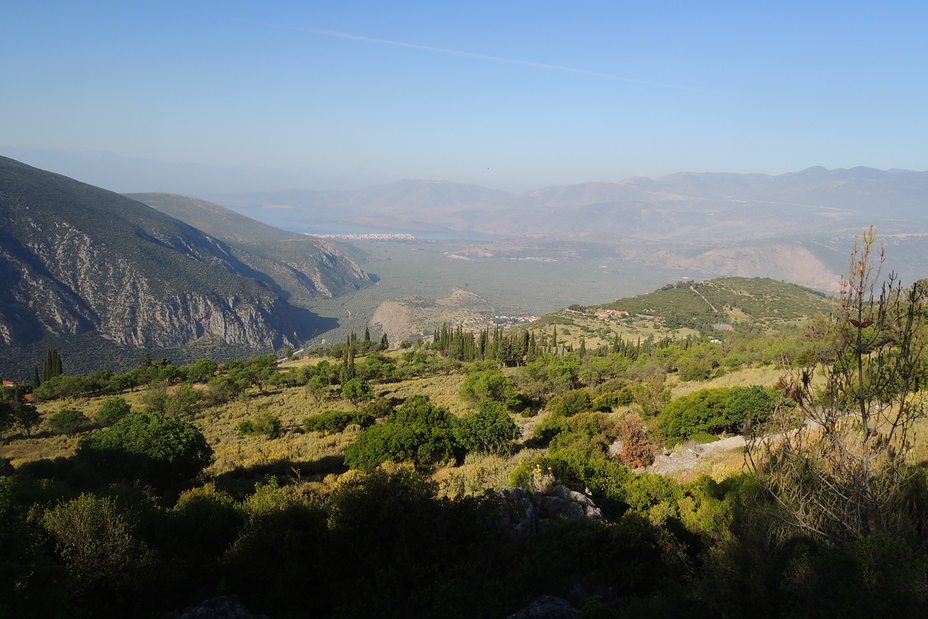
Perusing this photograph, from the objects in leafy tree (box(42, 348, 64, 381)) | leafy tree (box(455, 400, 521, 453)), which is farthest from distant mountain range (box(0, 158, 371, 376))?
leafy tree (box(455, 400, 521, 453))

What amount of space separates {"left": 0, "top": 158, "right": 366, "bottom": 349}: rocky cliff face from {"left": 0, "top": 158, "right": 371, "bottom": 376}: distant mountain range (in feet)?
0.82

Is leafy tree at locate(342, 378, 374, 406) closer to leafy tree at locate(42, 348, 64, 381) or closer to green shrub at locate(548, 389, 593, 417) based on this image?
green shrub at locate(548, 389, 593, 417)

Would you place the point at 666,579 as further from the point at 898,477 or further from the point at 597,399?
the point at 597,399

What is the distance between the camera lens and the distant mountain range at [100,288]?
356ft

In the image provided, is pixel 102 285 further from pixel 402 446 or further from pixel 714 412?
pixel 714 412

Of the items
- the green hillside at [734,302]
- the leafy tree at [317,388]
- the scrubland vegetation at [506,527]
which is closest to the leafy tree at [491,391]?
the scrubland vegetation at [506,527]

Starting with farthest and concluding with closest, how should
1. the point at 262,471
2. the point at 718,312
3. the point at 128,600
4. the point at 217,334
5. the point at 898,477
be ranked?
the point at 217,334 < the point at 718,312 < the point at 262,471 < the point at 128,600 < the point at 898,477

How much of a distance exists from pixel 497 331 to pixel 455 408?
121 feet

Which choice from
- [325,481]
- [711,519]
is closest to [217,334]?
[325,481]

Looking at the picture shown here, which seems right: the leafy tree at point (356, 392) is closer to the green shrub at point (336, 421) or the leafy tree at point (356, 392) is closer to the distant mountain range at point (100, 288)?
the green shrub at point (336, 421)

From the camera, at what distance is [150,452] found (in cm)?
1583

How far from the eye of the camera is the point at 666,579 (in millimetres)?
7574

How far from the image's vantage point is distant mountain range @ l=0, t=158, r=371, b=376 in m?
109

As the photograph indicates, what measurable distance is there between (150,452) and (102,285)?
143 m
